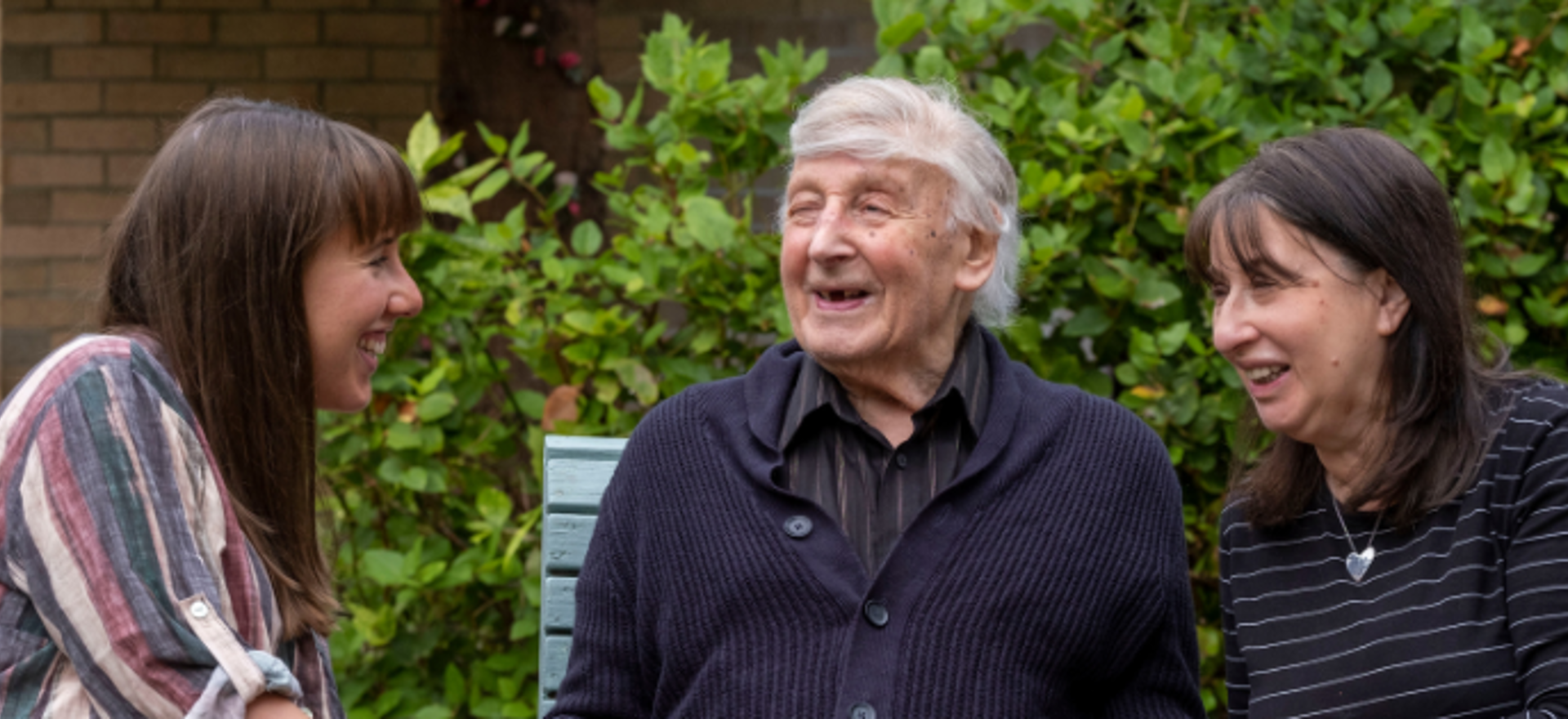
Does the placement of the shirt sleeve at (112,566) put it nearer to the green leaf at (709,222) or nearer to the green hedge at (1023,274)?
the green hedge at (1023,274)

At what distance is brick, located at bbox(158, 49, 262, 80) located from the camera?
23.5 ft

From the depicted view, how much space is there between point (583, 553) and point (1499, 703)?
152 cm

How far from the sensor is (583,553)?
2844 mm

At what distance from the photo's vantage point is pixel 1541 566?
2.05 m

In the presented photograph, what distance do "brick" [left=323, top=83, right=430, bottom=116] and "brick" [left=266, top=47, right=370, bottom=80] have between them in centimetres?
6

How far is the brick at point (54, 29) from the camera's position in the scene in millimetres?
7137

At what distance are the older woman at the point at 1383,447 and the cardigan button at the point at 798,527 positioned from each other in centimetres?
66

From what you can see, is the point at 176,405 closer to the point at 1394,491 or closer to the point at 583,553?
the point at 583,553

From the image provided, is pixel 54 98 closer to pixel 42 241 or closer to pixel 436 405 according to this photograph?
pixel 42 241

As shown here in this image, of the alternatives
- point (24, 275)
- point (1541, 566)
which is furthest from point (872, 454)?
point (24, 275)

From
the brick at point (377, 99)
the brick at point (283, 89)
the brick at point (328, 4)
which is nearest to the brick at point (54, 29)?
the brick at point (283, 89)

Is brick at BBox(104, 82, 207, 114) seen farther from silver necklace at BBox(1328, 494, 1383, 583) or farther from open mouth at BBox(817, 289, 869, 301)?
silver necklace at BBox(1328, 494, 1383, 583)

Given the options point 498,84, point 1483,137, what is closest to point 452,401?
point 498,84

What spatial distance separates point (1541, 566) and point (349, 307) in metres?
1.63
